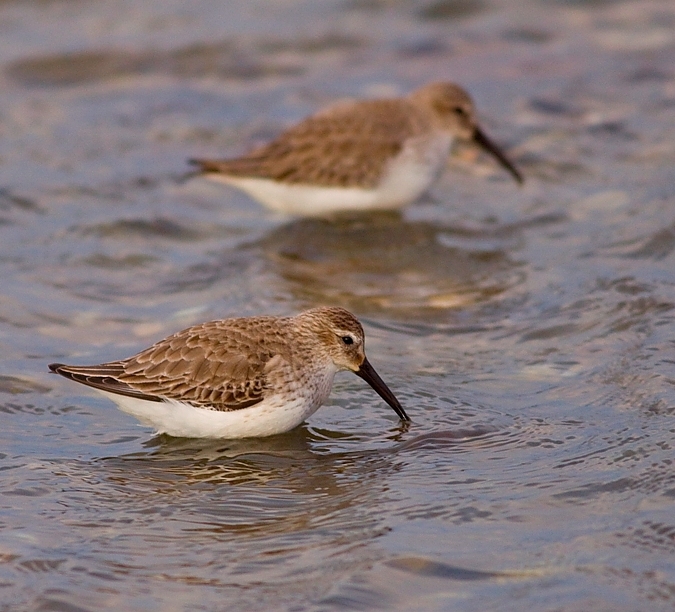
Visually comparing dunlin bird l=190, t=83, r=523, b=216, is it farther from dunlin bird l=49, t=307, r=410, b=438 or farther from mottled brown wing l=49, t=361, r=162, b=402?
mottled brown wing l=49, t=361, r=162, b=402

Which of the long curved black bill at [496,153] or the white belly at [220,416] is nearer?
the white belly at [220,416]

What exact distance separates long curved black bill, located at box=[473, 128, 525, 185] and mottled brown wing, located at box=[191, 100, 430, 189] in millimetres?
1019

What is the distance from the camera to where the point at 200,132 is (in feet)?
49.4

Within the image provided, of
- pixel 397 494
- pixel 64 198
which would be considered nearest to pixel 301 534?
pixel 397 494

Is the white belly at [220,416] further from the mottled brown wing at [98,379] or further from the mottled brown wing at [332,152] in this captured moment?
the mottled brown wing at [332,152]

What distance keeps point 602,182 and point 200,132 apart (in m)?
5.10

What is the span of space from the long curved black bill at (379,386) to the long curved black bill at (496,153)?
527cm

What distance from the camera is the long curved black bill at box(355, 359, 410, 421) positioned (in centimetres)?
769

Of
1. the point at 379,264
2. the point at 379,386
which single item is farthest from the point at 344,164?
the point at 379,386

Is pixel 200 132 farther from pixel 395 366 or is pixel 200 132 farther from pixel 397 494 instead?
pixel 397 494

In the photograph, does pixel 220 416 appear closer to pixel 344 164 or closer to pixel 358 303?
pixel 358 303

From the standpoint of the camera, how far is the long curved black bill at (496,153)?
12789 mm

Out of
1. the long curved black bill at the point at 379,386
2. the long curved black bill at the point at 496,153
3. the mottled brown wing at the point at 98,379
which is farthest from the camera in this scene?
the long curved black bill at the point at 496,153

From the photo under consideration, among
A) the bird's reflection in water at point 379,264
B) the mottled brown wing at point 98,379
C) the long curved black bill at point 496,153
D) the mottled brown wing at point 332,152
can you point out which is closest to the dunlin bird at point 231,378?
the mottled brown wing at point 98,379
